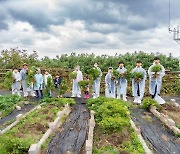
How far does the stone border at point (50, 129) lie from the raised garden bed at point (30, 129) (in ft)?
0.56

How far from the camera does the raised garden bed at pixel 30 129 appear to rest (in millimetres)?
7465

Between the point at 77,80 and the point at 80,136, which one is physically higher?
the point at 77,80

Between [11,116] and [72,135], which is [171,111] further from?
[11,116]

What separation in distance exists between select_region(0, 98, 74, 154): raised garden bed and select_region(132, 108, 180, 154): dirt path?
298cm

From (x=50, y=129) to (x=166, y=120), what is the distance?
390 centimetres

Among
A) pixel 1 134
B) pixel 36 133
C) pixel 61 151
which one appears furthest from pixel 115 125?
pixel 1 134

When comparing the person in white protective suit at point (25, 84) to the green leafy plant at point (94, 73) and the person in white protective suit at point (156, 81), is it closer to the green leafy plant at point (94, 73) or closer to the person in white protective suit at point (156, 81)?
the green leafy plant at point (94, 73)

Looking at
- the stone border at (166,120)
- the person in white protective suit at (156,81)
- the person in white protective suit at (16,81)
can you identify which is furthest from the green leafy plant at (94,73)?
the person in white protective suit at (16,81)

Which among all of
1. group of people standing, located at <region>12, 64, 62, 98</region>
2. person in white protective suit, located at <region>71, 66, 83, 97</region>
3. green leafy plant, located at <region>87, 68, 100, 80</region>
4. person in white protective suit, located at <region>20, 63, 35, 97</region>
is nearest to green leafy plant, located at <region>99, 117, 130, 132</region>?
green leafy plant, located at <region>87, 68, 100, 80</region>

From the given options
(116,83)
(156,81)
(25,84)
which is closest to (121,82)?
(116,83)

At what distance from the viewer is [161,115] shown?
36.4 feet

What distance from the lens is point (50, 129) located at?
924cm

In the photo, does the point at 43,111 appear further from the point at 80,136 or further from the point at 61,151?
the point at 61,151

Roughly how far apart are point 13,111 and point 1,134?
3.74 m
